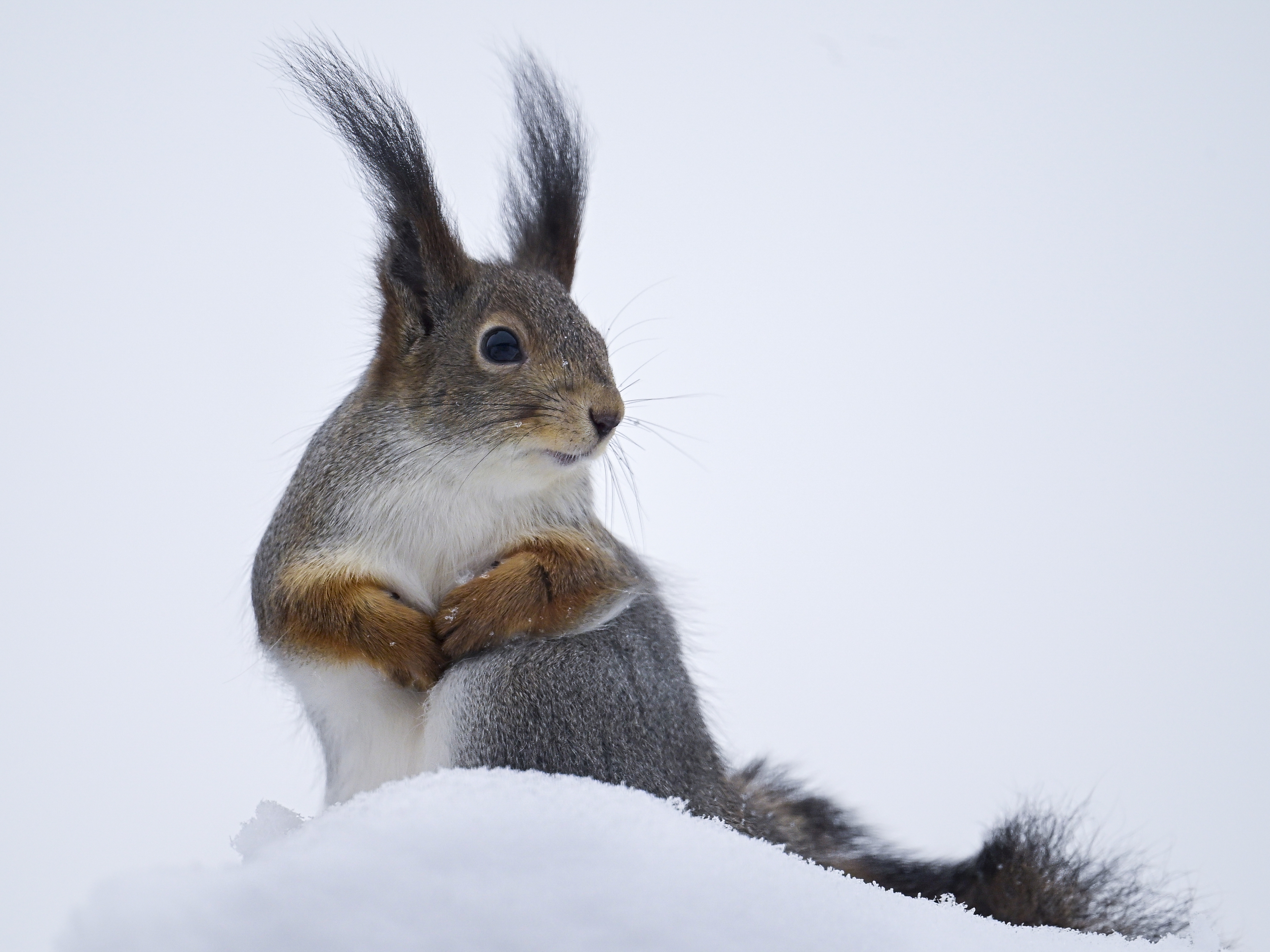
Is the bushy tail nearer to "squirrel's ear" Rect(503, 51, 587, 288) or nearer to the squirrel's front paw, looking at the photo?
the squirrel's front paw

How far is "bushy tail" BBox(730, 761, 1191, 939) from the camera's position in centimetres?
151

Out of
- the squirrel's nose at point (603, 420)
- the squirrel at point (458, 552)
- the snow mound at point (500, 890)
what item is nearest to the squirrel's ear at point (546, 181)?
the squirrel at point (458, 552)

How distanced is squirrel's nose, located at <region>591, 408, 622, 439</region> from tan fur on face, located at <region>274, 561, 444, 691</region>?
1.00 ft

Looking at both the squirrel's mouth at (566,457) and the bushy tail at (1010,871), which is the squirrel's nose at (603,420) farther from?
the bushy tail at (1010,871)

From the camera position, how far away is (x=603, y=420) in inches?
47.5

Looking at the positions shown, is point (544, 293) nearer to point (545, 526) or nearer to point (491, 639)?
point (545, 526)

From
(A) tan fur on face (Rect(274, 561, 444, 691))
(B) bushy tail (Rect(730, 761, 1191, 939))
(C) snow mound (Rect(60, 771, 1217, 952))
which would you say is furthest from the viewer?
(B) bushy tail (Rect(730, 761, 1191, 939))

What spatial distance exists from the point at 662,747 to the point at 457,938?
1.77 ft

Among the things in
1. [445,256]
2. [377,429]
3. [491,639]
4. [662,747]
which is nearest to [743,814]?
[662,747]

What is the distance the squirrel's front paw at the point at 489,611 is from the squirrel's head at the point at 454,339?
124mm

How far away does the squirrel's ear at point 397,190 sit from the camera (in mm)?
1259

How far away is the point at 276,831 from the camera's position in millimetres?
1337

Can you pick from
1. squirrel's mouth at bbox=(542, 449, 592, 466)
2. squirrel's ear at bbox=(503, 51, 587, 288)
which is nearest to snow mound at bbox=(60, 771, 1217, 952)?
squirrel's mouth at bbox=(542, 449, 592, 466)

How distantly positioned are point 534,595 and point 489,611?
6 cm
